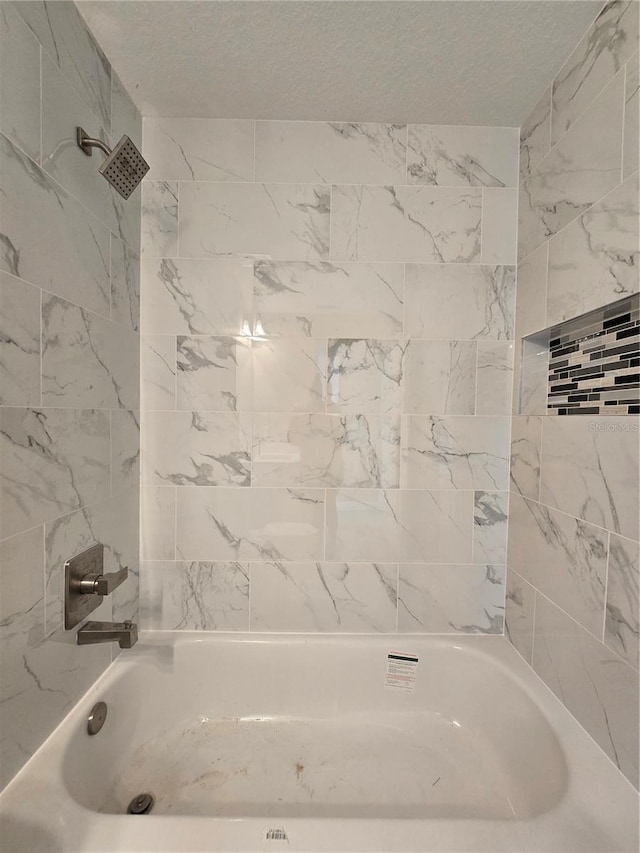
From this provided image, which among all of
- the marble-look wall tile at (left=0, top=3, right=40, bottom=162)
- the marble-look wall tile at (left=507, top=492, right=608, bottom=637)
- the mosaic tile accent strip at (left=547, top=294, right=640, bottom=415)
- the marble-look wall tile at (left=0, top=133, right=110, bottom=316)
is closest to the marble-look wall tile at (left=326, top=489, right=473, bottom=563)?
the marble-look wall tile at (left=507, top=492, right=608, bottom=637)

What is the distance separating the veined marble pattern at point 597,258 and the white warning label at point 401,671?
123cm

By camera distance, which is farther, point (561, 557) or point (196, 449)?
point (196, 449)

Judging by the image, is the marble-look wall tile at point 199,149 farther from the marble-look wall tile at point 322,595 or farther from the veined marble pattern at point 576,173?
the marble-look wall tile at point 322,595

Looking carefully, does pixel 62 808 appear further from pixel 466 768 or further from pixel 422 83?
pixel 422 83

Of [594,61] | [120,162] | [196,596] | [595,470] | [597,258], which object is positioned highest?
[594,61]

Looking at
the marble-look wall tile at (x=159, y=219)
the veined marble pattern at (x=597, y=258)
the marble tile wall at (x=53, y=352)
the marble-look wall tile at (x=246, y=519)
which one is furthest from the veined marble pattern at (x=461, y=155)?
the marble-look wall tile at (x=246, y=519)

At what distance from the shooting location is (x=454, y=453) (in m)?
1.43

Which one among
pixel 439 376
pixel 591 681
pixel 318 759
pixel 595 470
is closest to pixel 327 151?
pixel 439 376

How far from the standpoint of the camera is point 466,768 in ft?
4.05

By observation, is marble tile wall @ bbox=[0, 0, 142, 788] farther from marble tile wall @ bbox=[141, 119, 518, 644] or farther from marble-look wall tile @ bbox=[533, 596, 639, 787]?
marble-look wall tile @ bbox=[533, 596, 639, 787]

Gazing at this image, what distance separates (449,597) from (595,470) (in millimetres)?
730

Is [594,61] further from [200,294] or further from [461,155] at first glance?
[200,294]

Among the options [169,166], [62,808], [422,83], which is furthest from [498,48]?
[62,808]

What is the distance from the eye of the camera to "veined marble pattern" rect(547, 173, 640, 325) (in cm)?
88
